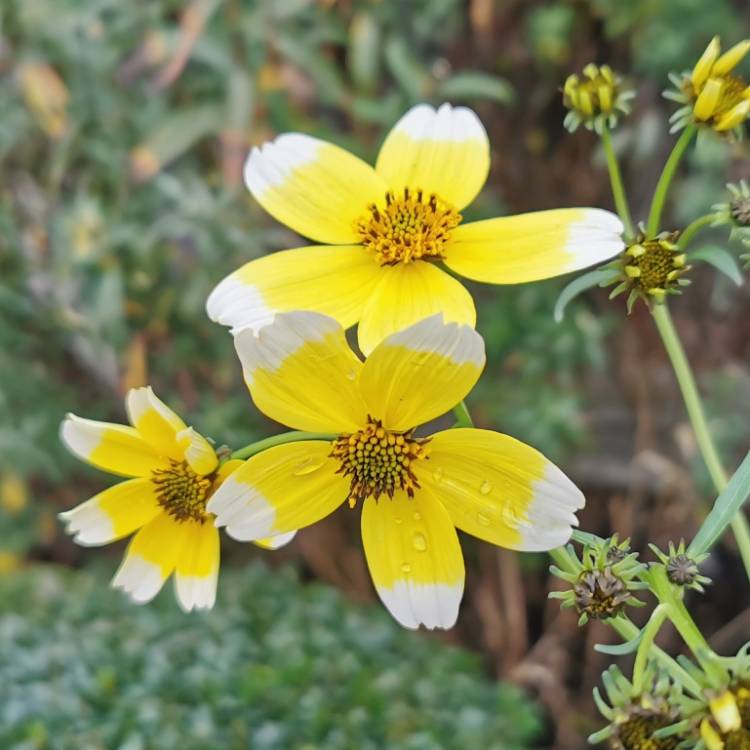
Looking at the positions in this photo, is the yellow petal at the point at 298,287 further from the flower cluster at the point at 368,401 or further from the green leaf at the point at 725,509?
the green leaf at the point at 725,509

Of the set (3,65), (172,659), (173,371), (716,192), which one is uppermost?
(3,65)

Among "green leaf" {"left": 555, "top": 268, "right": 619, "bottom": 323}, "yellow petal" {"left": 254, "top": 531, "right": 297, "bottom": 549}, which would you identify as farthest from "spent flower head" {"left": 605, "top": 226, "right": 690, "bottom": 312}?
"yellow petal" {"left": 254, "top": 531, "right": 297, "bottom": 549}

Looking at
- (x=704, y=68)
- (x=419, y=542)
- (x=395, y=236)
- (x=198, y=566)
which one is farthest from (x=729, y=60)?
(x=198, y=566)

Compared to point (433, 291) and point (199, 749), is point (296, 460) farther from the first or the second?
point (199, 749)

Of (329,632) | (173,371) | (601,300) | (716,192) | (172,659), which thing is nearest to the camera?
(172,659)

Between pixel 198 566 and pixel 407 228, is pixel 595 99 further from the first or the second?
pixel 198 566

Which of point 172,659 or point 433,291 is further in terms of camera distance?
point 172,659

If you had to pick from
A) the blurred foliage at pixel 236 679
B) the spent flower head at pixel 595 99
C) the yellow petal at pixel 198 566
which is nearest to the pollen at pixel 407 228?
the spent flower head at pixel 595 99

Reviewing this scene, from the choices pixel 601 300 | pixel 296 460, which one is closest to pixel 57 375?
pixel 601 300
